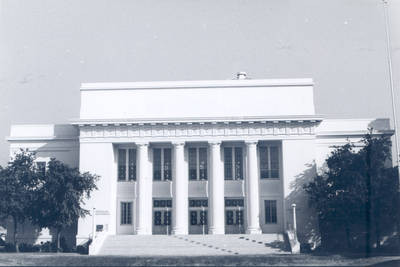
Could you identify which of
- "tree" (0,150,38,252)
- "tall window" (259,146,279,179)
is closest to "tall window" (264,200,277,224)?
"tall window" (259,146,279,179)

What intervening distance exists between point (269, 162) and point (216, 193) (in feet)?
17.3

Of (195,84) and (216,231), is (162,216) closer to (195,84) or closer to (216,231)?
(216,231)

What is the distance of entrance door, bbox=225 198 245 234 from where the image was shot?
1823 inches

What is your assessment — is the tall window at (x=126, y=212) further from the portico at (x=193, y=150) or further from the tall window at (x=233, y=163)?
the tall window at (x=233, y=163)

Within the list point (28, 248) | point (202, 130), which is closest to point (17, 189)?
point (28, 248)

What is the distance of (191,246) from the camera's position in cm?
4116

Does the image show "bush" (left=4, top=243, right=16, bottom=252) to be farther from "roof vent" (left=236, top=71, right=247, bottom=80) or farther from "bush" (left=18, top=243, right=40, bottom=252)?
"roof vent" (left=236, top=71, right=247, bottom=80)

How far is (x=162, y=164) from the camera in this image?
47438 mm

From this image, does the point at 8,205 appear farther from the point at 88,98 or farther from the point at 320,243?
the point at 320,243

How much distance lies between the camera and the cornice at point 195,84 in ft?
158

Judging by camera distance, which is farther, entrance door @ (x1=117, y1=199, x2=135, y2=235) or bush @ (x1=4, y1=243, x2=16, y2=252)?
entrance door @ (x1=117, y1=199, x2=135, y2=235)

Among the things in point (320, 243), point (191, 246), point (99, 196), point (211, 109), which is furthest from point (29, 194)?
point (320, 243)

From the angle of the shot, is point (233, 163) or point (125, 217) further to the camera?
point (233, 163)

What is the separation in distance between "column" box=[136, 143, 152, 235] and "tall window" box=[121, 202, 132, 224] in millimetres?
1271
